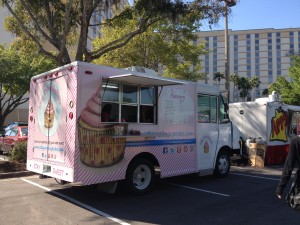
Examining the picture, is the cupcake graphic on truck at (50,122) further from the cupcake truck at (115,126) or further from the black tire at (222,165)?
the black tire at (222,165)

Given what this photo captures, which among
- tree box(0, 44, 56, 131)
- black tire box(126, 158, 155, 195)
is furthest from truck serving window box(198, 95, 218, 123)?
tree box(0, 44, 56, 131)

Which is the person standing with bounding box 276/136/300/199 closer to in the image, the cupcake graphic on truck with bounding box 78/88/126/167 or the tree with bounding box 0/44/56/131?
the cupcake graphic on truck with bounding box 78/88/126/167

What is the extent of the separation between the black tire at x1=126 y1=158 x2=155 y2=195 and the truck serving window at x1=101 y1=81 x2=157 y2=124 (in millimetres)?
990

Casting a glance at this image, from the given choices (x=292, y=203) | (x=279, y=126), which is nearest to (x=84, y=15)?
(x=279, y=126)

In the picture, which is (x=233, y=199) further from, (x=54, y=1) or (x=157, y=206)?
(x=54, y=1)

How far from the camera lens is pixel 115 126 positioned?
800 centimetres

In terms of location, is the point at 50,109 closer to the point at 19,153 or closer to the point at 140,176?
the point at 140,176

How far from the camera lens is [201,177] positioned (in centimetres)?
1127

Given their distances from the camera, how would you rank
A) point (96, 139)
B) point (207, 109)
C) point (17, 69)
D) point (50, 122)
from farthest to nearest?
point (17, 69)
point (207, 109)
point (50, 122)
point (96, 139)

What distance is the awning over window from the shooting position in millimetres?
7902

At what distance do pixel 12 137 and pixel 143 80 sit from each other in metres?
9.02

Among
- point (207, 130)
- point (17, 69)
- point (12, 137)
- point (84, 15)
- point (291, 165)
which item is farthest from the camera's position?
point (17, 69)

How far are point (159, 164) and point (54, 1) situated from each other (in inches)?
297

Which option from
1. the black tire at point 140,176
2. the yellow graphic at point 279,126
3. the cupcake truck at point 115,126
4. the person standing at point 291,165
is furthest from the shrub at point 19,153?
the person standing at point 291,165
